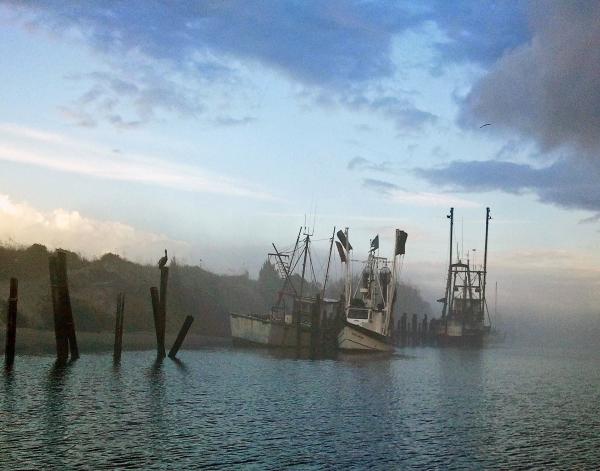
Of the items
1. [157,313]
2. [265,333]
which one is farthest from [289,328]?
[157,313]

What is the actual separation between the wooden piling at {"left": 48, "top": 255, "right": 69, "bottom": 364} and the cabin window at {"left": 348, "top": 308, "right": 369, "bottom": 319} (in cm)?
3227

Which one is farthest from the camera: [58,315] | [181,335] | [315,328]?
[315,328]

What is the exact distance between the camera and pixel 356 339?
6159 cm

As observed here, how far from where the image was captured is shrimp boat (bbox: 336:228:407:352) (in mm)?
62000

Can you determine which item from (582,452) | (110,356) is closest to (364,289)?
(110,356)

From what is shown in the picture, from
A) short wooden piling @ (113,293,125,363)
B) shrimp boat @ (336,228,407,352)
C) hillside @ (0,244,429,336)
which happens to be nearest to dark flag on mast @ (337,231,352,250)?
shrimp boat @ (336,228,407,352)

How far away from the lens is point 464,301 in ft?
309

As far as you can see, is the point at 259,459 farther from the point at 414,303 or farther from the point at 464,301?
the point at 414,303

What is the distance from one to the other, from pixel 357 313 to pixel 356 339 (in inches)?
139

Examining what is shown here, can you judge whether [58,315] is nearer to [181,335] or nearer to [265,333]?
[181,335]

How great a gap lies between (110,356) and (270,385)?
1393 cm

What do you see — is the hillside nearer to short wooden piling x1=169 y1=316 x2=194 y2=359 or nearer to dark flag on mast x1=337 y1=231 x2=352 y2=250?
short wooden piling x1=169 y1=316 x2=194 y2=359

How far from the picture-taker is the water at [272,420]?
19.6 metres

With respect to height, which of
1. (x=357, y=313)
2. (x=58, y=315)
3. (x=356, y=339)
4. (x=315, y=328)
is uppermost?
(x=357, y=313)
